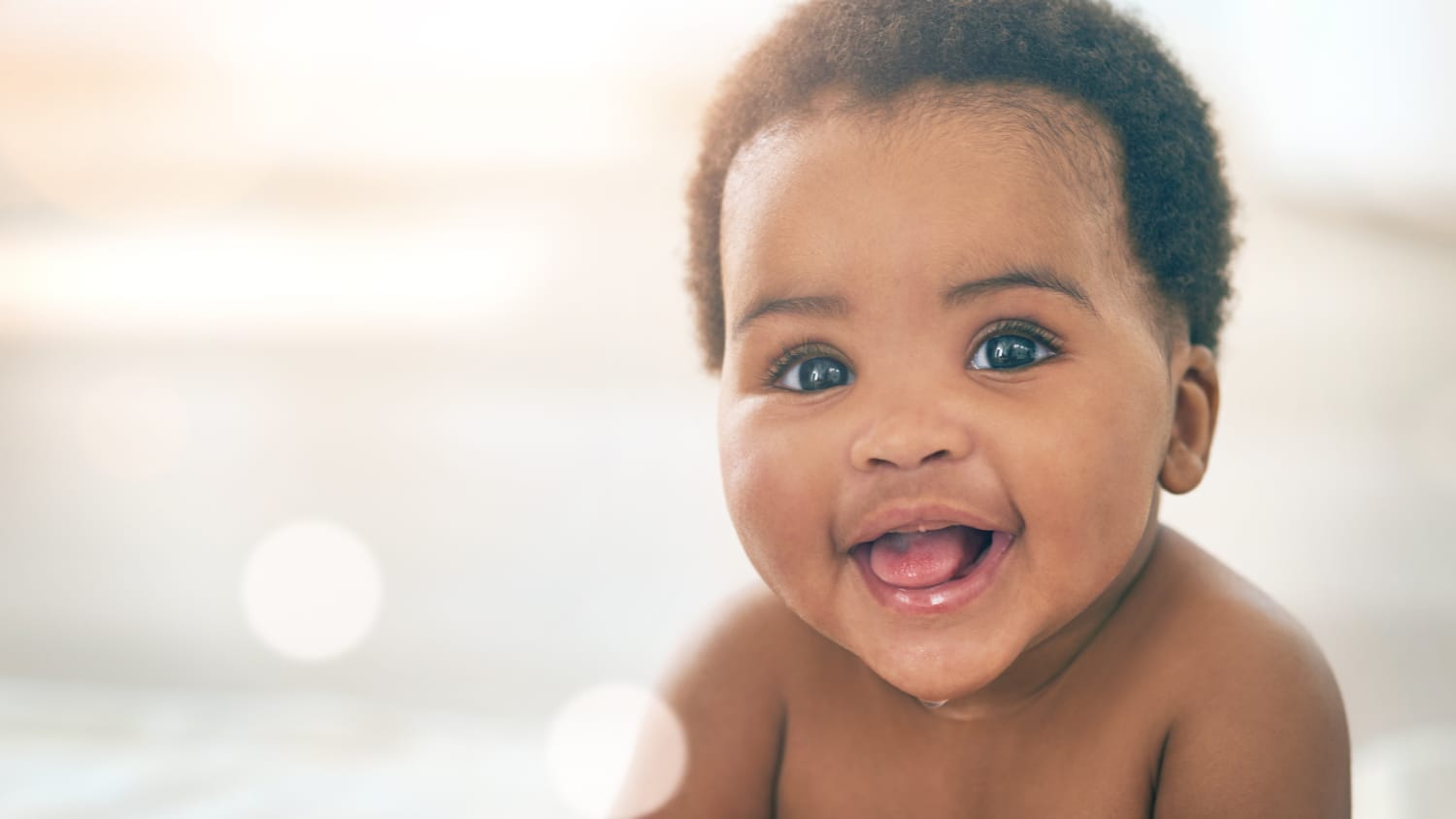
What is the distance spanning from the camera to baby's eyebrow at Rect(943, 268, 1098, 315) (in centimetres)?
71

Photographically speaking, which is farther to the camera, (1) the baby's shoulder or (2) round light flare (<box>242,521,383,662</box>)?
(2) round light flare (<box>242,521,383,662</box>)

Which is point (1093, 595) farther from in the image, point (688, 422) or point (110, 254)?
point (110, 254)

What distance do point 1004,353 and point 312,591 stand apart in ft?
4.96

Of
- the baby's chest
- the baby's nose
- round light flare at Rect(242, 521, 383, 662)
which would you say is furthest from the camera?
round light flare at Rect(242, 521, 383, 662)

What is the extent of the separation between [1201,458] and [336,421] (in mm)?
1758

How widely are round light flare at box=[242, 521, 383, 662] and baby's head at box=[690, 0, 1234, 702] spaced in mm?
1263

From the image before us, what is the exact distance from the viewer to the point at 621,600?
1915mm

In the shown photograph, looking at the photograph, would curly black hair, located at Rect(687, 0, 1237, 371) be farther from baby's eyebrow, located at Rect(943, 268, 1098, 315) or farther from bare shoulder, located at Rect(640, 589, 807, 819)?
bare shoulder, located at Rect(640, 589, 807, 819)

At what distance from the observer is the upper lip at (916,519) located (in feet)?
2.30

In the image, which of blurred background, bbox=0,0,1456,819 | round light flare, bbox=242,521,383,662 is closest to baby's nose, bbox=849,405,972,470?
blurred background, bbox=0,0,1456,819

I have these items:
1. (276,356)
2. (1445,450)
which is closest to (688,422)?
(276,356)

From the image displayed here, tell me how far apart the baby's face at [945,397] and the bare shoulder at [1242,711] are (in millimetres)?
93

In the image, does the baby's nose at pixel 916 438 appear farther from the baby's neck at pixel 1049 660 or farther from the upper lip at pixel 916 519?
the baby's neck at pixel 1049 660

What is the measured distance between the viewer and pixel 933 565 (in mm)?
738
